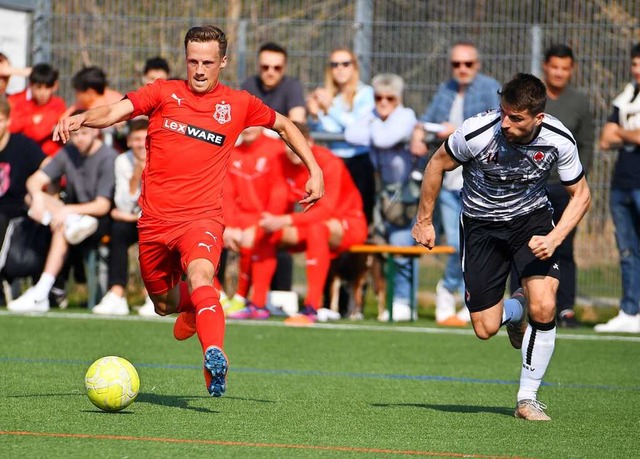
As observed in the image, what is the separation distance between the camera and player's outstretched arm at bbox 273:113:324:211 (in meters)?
7.35

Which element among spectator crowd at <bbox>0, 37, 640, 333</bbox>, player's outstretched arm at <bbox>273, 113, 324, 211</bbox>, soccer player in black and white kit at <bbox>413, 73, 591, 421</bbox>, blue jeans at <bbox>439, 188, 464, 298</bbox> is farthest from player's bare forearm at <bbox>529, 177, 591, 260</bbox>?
blue jeans at <bbox>439, 188, 464, 298</bbox>

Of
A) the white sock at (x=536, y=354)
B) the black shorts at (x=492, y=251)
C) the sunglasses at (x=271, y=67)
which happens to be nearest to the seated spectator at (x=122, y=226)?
the sunglasses at (x=271, y=67)

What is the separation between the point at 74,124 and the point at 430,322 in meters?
7.06

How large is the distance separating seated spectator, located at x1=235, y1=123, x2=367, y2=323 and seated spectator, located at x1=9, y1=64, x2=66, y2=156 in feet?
8.93

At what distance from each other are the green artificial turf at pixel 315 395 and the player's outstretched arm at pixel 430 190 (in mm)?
1018

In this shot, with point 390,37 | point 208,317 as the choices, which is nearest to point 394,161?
point 390,37

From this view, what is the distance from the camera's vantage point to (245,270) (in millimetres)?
12672

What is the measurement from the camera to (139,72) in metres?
14.9

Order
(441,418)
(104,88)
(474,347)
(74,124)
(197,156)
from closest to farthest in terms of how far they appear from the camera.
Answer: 1. (74,124)
2. (441,418)
3. (197,156)
4. (474,347)
5. (104,88)

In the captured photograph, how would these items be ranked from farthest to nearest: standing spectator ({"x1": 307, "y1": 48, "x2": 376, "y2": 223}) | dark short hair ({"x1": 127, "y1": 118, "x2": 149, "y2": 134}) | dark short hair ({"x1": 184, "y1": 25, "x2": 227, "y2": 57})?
1. standing spectator ({"x1": 307, "y1": 48, "x2": 376, "y2": 223})
2. dark short hair ({"x1": 127, "y1": 118, "x2": 149, "y2": 134})
3. dark short hair ({"x1": 184, "y1": 25, "x2": 227, "y2": 57})

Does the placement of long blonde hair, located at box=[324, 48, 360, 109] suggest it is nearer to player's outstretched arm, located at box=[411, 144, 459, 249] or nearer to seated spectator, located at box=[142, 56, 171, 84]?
seated spectator, located at box=[142, 56, 171, 84]

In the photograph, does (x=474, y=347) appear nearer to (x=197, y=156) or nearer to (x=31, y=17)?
(x=197, y=156)

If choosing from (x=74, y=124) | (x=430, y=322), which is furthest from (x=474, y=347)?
(x=74, y=124)

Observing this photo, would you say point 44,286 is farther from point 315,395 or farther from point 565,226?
point 565,226
